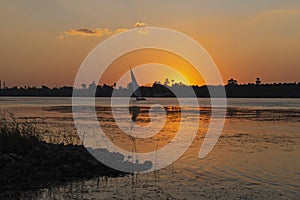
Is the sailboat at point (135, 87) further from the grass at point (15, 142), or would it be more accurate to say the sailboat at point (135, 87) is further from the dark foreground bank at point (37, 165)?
the dark foreground bank at point (37, 165)

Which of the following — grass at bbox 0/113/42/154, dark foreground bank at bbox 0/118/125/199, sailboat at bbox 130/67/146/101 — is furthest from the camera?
sailboat at bbox 130/67/146/101

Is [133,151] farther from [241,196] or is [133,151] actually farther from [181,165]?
[241,196]

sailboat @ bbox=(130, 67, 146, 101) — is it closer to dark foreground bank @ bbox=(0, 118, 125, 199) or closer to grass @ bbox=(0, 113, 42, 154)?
grass @ bbox=(0, 113, 42, 154)

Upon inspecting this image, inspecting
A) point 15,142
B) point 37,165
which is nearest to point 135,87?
point 15,142

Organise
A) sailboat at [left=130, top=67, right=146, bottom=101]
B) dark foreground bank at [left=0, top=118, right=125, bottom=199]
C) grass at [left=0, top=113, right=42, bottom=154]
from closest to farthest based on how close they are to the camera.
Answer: dark foreground bank at [left=0, top=118, right=125, bottom=199]
grass at [left=0, top=113, right=42, bottom=154]
sailboat at [left=130, top=67, right=146, bottom=101]

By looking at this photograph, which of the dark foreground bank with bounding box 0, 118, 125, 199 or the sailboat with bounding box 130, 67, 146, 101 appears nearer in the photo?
the dark foreground bank with bounding box 0, 118, 125, 199

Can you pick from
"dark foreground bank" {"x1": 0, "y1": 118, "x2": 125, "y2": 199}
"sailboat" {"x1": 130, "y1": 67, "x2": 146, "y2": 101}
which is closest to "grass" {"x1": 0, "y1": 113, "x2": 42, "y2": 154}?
"dark foreground bank" {"x1": 0, "y1": 118, "x2": 125, "y2": 199}

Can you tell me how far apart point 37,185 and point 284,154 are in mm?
12188

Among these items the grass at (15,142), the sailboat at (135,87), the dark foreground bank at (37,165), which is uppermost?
the sailboat at (135,87)

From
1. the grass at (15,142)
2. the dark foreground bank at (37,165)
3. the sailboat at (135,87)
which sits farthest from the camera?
the sailboat at (135,87)

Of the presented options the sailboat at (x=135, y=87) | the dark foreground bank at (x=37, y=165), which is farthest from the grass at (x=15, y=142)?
the sailboat at (x=135, y=87)

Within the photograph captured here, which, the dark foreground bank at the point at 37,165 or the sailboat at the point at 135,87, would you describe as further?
the sailboat at the point at 135,87

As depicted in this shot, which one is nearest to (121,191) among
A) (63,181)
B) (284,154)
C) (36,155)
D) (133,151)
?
(63,181)

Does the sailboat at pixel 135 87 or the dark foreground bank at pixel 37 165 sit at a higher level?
the sailboat at pixel 135 87
